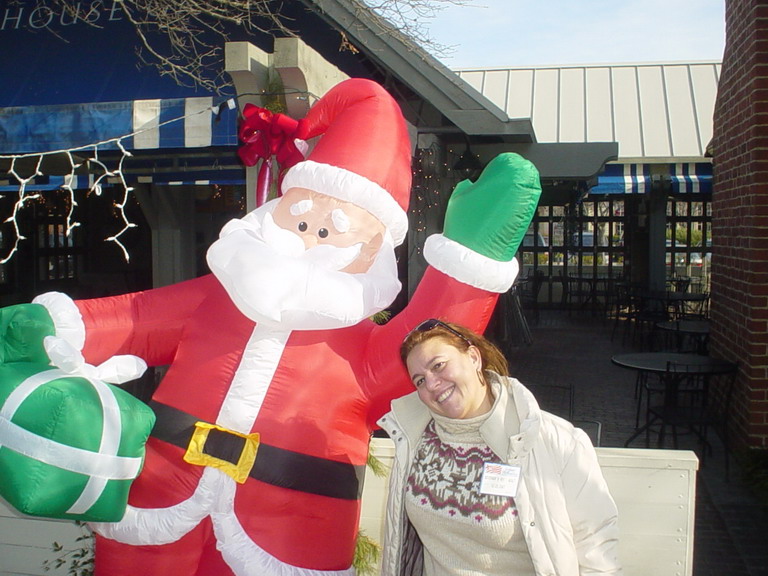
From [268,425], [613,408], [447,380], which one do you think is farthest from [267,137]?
[613,408]

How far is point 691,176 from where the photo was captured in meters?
10.6

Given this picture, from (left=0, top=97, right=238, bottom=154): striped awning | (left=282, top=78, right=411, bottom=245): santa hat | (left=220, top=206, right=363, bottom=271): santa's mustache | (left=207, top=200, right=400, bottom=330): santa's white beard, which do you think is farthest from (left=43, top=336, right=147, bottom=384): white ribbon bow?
(left=0, top=97, right=238, bottom=154): striped awning

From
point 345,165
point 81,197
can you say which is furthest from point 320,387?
point 81,197

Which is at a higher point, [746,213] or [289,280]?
[746,213]

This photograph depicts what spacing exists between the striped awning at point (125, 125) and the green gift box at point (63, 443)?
173 centimetres

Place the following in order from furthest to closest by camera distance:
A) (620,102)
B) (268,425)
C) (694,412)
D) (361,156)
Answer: (620,102)
(694,412)
(361,156)
(268,425)

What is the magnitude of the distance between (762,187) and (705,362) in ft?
4.47

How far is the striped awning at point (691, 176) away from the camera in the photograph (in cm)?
1045

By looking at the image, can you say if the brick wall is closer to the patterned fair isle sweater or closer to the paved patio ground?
the paved patio ground

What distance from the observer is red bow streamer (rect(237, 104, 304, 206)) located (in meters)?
2.84

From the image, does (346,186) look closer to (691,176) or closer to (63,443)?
(63,443)

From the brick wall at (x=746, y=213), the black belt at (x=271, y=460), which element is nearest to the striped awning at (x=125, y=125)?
the black belt at (x=271, y=460)

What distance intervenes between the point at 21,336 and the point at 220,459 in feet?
2.34

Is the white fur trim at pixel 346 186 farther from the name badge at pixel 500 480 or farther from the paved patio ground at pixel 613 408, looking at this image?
the paved patio ground at pixel 613 408
